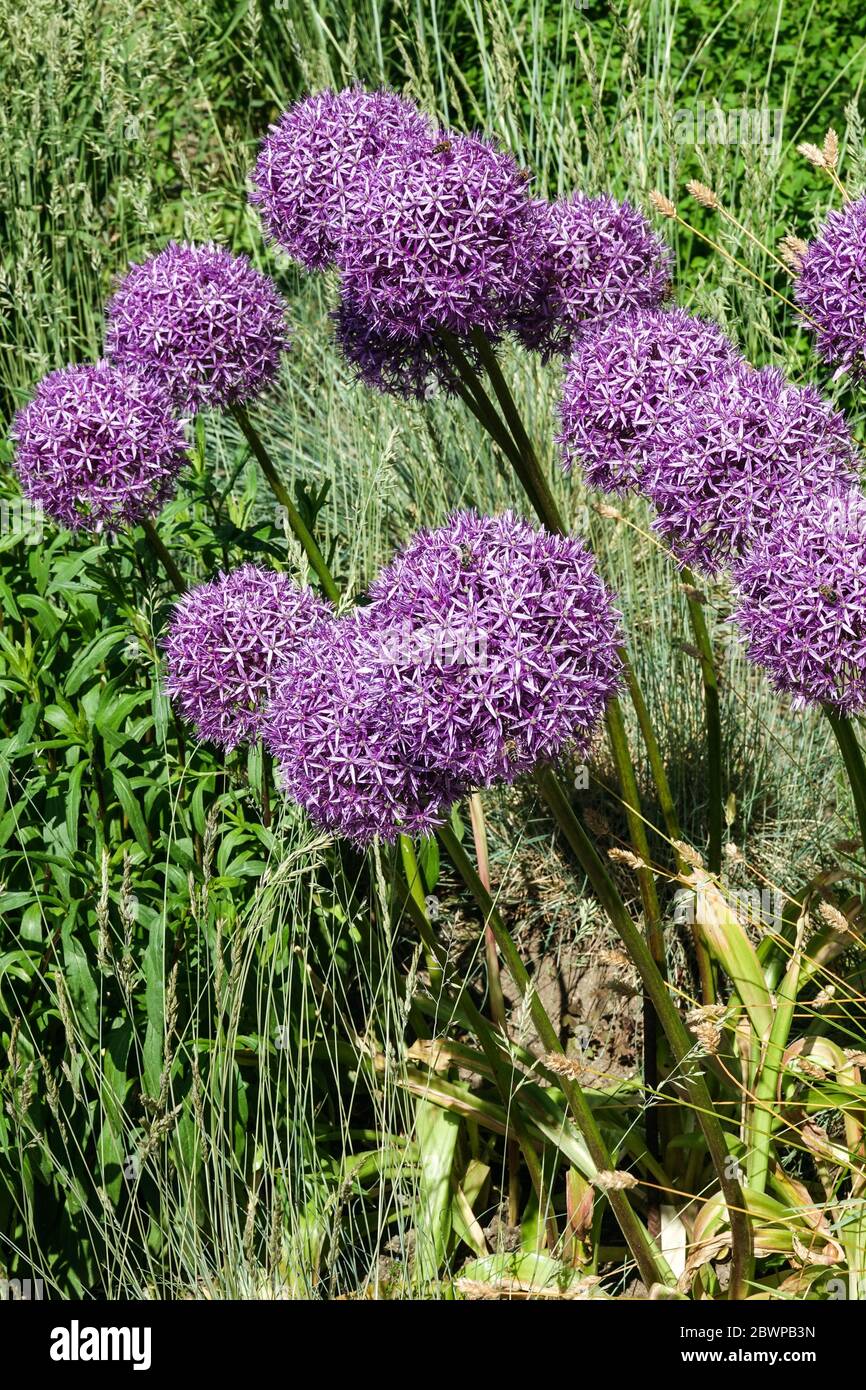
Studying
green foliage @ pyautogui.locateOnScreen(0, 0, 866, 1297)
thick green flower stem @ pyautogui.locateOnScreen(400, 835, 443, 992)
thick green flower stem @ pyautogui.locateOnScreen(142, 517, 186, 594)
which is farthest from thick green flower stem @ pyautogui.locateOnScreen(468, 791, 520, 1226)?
thick green flower stem @ pyautogui.locateOnScreen(142, 517, 186, 594)

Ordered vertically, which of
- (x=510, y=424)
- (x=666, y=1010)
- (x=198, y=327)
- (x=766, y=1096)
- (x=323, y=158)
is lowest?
(x=766, y=1096)

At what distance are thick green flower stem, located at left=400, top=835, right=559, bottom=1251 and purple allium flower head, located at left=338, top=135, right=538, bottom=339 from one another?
1.11 meters

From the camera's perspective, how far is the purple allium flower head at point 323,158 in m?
2.72

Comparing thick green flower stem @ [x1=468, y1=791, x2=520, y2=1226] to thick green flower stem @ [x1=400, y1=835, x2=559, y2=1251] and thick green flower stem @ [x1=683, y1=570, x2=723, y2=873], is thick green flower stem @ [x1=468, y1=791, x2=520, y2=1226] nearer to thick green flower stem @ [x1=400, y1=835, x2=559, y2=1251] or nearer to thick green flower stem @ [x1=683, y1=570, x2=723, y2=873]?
thick green flower stem @ [x1=400, y1=835, x2=559, y2=1251]

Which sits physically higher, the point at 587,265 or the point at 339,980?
the point at 587,265

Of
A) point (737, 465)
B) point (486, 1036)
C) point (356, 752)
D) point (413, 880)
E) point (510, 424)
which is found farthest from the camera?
Answer: point (413, 880)

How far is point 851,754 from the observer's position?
7.99ft

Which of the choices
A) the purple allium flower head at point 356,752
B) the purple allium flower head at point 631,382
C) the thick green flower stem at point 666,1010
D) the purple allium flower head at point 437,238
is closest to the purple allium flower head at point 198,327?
the purple allium flower head at point 437,238

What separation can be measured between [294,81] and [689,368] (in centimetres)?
501

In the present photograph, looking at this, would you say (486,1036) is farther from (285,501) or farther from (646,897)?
(285,501)

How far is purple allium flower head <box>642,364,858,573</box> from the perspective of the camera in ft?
7.83

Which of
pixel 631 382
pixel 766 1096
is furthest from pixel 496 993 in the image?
pixel 631 382

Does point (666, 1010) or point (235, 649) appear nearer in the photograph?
point (666, 1010)

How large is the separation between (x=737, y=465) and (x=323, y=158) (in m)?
1.05
